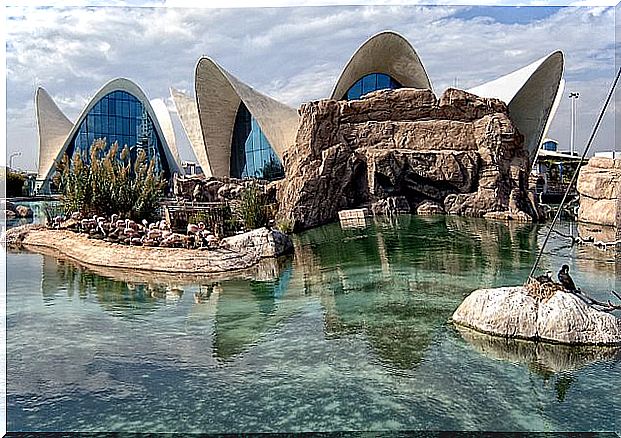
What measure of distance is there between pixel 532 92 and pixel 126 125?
22919 millimetres

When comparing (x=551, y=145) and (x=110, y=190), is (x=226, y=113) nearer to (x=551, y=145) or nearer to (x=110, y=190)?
(x=110, y=190)

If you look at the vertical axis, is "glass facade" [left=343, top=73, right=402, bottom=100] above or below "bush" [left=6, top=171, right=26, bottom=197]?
above

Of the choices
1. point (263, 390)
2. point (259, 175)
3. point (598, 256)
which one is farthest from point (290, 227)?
point (259, 175)

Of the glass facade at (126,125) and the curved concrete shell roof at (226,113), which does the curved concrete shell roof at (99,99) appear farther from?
the curved concrete shell roof at (226,113)

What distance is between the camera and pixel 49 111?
107ft

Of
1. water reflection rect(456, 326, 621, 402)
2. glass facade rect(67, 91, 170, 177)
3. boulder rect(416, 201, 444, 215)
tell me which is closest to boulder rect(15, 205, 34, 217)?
boulder rect(416, 201, 444, 215)

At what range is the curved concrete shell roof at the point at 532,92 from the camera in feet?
72.3

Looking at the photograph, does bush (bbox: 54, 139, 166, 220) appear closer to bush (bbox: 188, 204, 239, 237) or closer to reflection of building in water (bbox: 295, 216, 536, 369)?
bush (bbox: 188, 204, 239, 237)

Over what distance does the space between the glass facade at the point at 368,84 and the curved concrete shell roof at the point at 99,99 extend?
1386cm

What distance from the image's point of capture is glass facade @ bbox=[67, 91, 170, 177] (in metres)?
34.2

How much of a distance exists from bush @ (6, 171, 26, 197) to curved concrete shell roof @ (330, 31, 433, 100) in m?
14.0

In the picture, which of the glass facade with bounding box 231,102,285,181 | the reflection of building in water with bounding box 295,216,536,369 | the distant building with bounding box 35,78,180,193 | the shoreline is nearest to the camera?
the reflection of building in water with bounding box 295,216,536,369

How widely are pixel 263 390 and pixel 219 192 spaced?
1421cm

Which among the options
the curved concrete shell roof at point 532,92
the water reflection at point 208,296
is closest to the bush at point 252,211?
the water reflection at point 208,296
